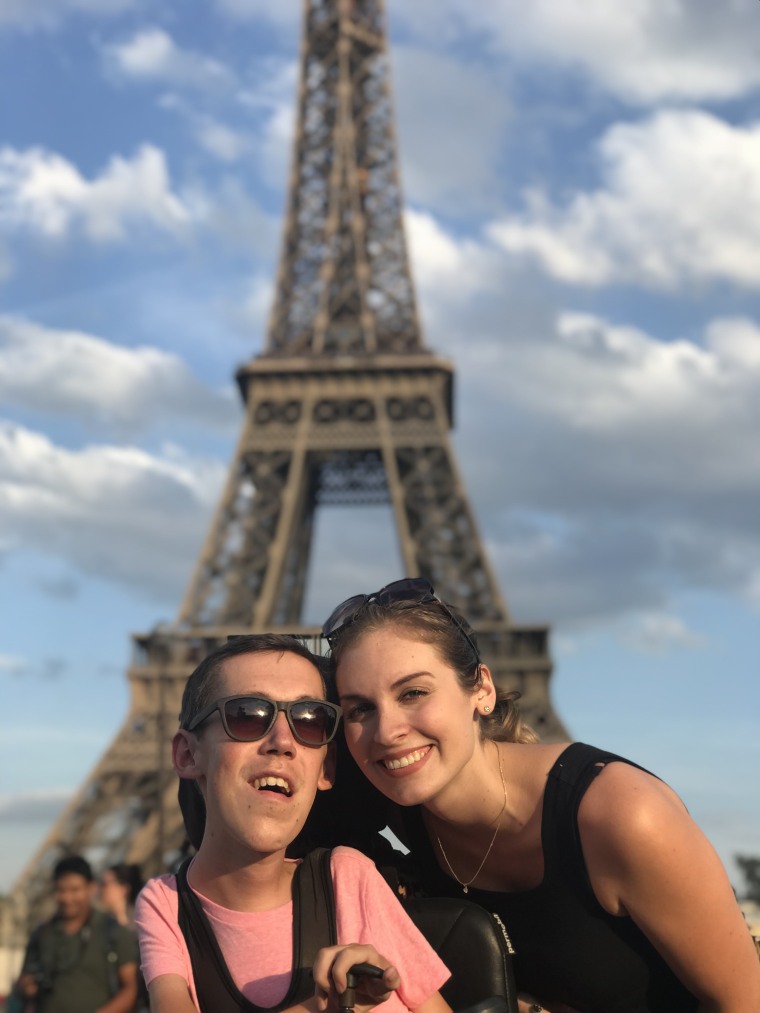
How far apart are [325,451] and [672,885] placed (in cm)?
3568

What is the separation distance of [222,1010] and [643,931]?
1.02m

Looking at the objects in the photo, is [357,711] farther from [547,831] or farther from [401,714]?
[547,831]

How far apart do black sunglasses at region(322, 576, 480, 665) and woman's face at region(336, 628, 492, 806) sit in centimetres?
11

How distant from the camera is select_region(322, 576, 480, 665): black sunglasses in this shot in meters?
3.28

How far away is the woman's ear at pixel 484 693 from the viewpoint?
3375 millimetres

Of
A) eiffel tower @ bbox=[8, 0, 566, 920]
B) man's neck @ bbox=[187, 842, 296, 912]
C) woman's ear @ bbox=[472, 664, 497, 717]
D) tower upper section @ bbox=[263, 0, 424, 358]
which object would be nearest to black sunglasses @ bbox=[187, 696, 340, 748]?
man's neck @ bbox=[187, 842, 296, 912]

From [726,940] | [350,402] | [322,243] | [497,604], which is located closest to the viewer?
[726,940]

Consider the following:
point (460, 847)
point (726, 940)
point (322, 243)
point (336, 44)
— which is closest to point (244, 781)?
point (460, 847)

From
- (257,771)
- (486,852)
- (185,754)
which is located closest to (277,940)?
(257,771)

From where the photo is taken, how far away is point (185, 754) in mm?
3068

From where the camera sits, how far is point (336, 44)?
4347 centimetres

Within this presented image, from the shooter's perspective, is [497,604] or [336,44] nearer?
[497,604]

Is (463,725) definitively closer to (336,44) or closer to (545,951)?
(545,951)

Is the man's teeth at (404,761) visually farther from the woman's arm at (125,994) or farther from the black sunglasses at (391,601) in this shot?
the woman's arm at (125,994)
